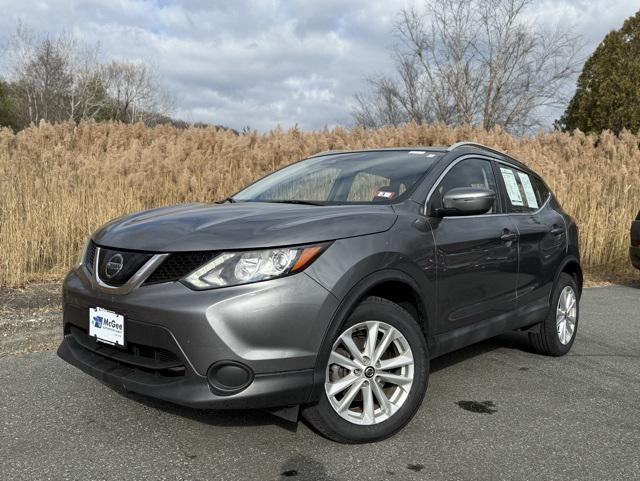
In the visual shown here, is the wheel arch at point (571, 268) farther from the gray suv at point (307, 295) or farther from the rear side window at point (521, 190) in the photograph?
the gray suv at point (307, 295)

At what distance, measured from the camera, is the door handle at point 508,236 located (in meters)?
3.94

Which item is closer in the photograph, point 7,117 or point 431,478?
point 431,478

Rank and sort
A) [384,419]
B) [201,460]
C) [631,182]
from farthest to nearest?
[631,182] → [384,419] → [201,460]

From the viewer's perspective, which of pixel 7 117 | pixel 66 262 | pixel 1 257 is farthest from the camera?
pixel 7 117

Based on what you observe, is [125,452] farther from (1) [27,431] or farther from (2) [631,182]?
(2) [631,182]

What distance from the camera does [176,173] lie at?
28.9ft

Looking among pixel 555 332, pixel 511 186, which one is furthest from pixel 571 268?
pixel 511 186

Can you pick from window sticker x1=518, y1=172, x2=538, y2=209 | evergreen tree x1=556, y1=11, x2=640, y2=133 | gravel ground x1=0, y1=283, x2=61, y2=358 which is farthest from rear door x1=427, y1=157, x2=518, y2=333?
evergreen tree x1=556, y1=11, x2=640, y2=133

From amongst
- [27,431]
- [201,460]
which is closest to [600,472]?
[201,460]

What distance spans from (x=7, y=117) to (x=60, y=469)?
1476 inches

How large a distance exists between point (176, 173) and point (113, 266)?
6.16 metres

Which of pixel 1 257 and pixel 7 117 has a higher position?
pixel 7 117

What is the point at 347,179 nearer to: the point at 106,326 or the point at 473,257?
the point at 473,257

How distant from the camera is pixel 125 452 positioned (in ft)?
9.44
